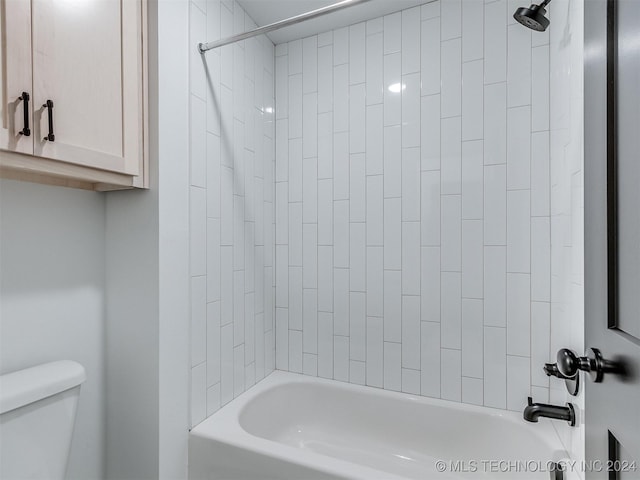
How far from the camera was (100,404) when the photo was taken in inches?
52.9

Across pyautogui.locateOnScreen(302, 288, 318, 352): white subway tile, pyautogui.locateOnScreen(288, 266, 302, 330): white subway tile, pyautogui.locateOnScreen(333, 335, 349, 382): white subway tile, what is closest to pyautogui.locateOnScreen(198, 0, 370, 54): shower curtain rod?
pyautogui.locateOnScreen(288, 266, 302, 330): white subway tile

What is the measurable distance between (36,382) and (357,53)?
1.93 metres

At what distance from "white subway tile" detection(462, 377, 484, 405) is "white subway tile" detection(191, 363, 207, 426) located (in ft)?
3.90

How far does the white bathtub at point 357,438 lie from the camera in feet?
4.37

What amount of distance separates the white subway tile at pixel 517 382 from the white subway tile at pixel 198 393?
4.41 feet

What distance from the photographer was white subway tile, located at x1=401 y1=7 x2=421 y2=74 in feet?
5.83

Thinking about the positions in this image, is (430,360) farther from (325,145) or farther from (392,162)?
(325,145)

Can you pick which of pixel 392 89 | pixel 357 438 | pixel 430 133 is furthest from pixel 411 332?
pixel 392 89

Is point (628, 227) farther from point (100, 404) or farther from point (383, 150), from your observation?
point (100, 404)

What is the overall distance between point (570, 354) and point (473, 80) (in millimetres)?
1357

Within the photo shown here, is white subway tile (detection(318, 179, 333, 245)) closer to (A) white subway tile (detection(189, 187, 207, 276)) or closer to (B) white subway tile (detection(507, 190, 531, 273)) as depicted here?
(A) white subway tile (detection(189, 187, 207, 276))

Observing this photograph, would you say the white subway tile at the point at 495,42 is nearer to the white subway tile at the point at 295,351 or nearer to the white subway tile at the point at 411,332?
the white subway tile at the point at 411,332

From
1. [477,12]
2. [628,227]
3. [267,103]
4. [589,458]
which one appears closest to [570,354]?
[589,458]

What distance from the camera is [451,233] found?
5.66 ft
